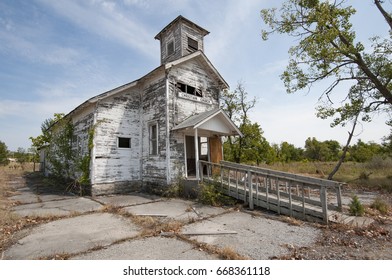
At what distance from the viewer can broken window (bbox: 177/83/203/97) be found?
443 inches

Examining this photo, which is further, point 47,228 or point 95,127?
point 95,127

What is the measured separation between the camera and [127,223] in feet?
19.0

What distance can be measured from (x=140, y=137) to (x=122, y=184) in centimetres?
269

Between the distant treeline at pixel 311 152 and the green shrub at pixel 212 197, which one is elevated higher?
the distant treeline at pixel 311 152

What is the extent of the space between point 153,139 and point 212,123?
10.8 feet

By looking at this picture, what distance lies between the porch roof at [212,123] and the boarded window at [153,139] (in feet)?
4.90

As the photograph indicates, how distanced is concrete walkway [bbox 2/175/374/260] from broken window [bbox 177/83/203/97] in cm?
643

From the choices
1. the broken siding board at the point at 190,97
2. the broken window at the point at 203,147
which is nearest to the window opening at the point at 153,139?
the broken siding board at the point at 190,97

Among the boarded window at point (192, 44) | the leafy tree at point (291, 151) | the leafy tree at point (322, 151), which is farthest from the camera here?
the leafy tree at point (291, 151)

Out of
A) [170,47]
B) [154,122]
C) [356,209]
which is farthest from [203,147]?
[356,209]

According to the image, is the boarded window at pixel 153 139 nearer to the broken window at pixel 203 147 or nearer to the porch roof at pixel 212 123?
the porch roof at pixel 212 123

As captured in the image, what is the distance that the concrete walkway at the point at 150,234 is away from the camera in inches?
155
